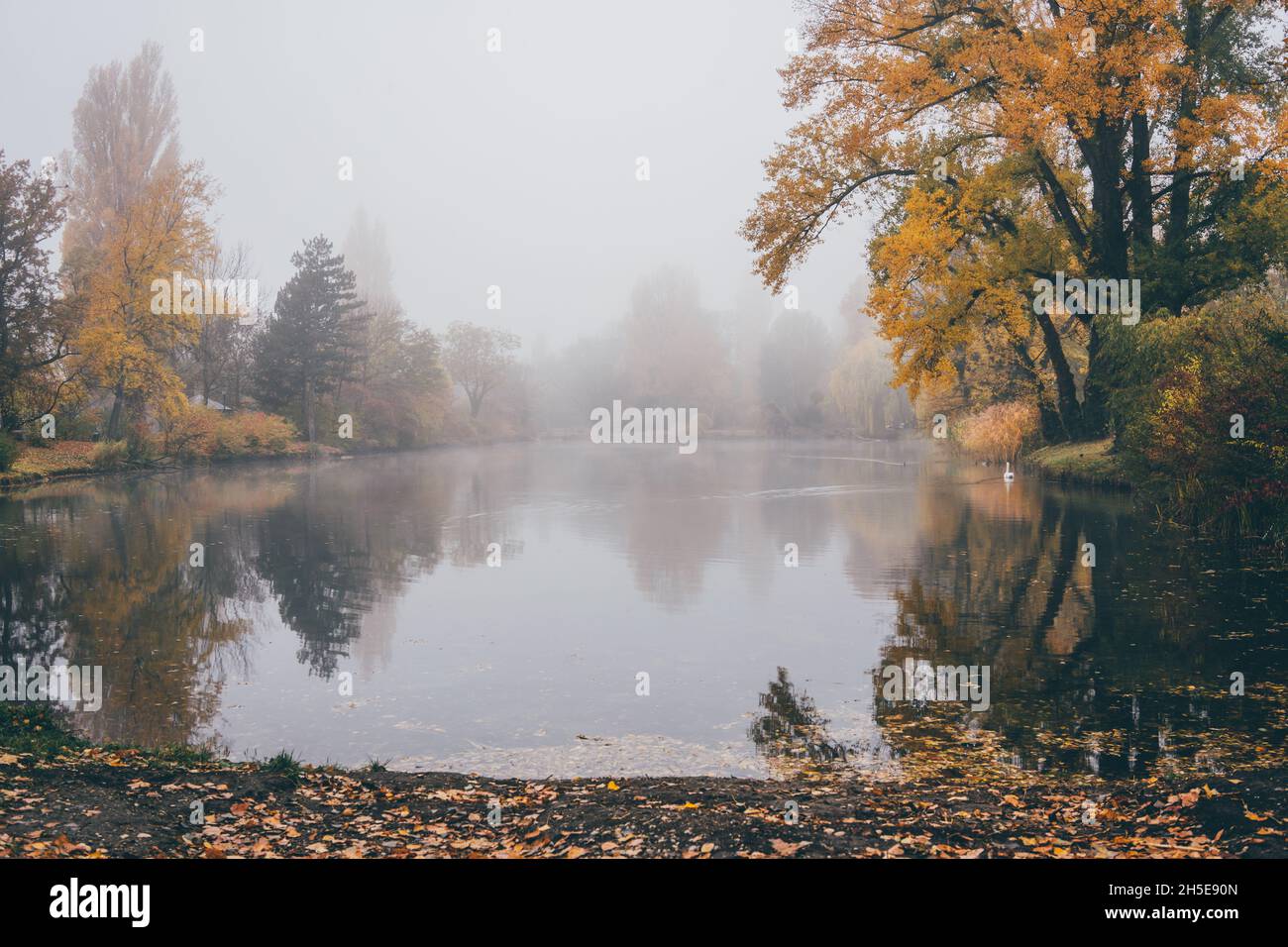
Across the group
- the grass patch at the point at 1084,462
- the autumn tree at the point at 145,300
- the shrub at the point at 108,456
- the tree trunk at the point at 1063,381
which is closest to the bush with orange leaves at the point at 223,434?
the autumn tree at the point at 145,300

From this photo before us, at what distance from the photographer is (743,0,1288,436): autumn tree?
24141 millimetres

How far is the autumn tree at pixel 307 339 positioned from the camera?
58562 millimetres

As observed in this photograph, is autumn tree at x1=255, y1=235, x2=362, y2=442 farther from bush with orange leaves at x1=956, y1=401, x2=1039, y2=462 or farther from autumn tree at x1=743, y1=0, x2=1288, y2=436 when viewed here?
autumn tree at x1=743, y1=0, x2=1288, y2=436

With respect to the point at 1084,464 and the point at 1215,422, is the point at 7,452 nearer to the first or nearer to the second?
the point at 1084,464

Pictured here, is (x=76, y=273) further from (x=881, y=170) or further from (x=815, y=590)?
(x=815, y=590)

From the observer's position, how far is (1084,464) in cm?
2995

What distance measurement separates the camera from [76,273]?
44.8 meters

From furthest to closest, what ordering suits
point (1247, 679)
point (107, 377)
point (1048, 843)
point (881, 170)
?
1. point (107, 377)
2. point (881, 170)
3. point (1247, 679)
4. point (1048, 843)

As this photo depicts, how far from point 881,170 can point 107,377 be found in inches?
1176

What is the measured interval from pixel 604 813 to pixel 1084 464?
2747 centimetres

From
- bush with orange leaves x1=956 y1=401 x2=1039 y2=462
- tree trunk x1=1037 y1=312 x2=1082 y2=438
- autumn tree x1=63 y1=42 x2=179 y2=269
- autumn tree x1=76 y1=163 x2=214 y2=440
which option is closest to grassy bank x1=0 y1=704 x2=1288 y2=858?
tree trunk x1=1037 y1=312 x2=1082 y2=438

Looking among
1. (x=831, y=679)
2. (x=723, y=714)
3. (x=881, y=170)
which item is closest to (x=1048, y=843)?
(x=723, y=714)

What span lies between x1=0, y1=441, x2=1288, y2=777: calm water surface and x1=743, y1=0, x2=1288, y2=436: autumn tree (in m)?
6.45

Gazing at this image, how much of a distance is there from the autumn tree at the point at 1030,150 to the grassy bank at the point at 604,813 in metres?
21.1
